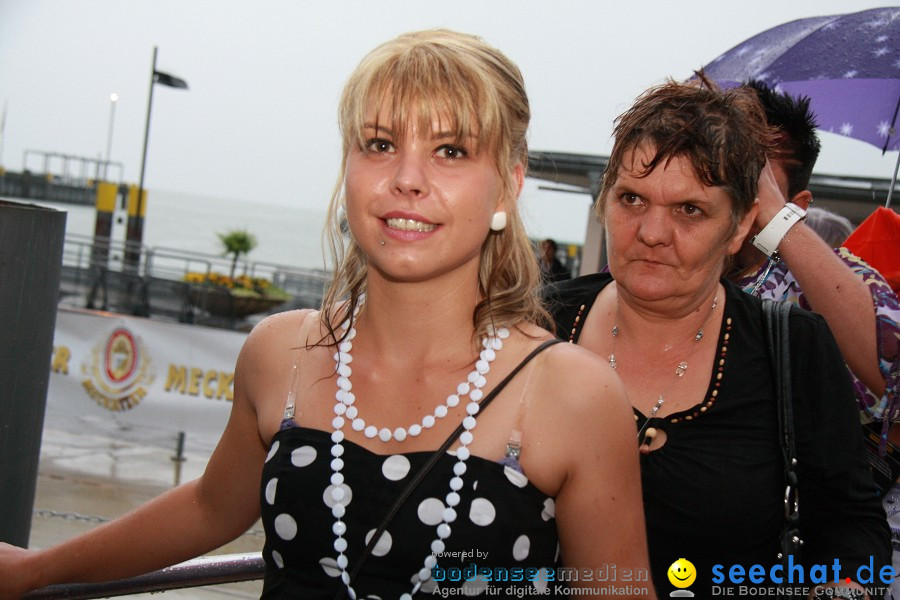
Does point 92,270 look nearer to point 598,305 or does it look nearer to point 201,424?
point 201,424

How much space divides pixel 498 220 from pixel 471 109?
0.23 meters

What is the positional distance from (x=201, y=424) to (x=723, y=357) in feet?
27.2

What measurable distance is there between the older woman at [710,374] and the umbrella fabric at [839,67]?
1546mm

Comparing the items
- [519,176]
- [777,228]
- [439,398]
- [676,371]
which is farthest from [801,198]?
[439,398]

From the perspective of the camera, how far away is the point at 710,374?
7.34 feet

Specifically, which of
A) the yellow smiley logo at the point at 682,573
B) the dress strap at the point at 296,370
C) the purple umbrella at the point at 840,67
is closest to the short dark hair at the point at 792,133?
the purple umbrella at the point at 840,67

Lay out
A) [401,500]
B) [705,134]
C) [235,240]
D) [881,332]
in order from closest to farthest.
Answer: [401,500], [705,134], [881,332], [235,240]

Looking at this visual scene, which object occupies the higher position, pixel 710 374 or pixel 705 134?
pixel 705 134

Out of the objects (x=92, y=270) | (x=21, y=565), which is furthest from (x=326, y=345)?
(x=92, y=270)

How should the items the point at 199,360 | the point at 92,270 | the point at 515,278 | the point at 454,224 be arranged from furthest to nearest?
1. the point at 92,270
2. the point at 199,360
3. the point at 515,278
4. the point at 454,224

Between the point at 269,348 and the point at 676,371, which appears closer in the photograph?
the point at 269,348

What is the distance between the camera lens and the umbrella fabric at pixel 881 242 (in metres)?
2.82

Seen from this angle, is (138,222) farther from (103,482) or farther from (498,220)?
(498,220)

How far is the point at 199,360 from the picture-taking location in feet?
31.3
